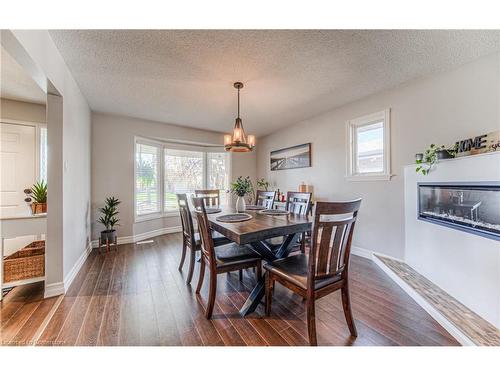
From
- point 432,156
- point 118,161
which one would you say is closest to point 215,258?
point 432,156

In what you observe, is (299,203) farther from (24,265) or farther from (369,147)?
(24,265)

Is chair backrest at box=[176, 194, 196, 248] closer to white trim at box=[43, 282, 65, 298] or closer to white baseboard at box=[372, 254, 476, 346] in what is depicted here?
Result: white trim at box=[43, 282, 65, 298]

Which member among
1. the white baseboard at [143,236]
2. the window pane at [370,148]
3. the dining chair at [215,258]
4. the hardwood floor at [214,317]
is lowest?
the hardwood floor at [214,317]

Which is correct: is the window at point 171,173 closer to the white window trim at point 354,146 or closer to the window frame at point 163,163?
the window frame at point 163,163

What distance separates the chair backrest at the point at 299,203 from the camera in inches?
89.2

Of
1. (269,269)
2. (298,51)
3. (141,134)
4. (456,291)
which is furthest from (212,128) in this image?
(456,291)

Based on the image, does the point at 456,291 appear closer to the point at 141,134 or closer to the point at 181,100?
the point at 181,100

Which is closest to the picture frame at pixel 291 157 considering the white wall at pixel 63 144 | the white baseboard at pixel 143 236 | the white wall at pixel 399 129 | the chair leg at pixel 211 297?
the white wall at pixel 399 129

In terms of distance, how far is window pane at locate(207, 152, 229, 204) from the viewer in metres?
5.07

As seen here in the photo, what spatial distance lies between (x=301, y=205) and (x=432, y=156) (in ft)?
4.72

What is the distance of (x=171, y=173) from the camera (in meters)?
4.59

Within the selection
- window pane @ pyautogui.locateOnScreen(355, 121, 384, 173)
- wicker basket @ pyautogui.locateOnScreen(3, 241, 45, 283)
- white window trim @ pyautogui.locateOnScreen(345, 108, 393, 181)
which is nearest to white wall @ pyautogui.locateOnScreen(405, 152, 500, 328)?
white window trim @ pyautogui.locateOnScreen(345, 108, 393, 181)

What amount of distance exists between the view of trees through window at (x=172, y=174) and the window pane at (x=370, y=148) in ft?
10.2

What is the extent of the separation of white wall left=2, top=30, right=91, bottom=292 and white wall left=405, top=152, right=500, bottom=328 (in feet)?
11.3
